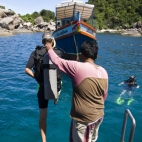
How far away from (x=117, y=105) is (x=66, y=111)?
2306 millimetres

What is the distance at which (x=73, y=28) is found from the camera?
14008 millimetres

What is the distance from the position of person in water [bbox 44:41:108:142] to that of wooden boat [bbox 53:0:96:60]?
34.7 feet

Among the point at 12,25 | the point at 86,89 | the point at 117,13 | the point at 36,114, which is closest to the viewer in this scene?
the point at 86,89

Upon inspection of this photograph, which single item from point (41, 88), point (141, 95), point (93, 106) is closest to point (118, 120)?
point (141, 95)

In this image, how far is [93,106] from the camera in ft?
8.87

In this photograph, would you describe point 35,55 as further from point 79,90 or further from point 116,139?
point 116,139

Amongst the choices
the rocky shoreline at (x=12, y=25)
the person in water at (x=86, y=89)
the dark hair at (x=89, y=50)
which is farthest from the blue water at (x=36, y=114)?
the rocky shoreline at (x=12, y=25)

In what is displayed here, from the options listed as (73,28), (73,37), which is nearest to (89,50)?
(73,28)

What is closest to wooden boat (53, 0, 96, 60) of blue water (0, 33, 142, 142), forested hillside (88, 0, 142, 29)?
blue water (0, 33, 142, 142)

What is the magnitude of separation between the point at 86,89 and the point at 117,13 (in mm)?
115774

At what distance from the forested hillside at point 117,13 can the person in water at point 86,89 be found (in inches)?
3719

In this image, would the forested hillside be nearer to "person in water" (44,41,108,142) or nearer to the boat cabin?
the boat cabin

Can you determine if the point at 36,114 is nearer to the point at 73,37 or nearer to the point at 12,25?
the point at 73,37

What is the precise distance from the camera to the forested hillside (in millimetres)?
102250
